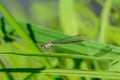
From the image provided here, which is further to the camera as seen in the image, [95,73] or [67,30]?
[67,30]

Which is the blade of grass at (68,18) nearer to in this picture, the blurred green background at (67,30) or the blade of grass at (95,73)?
the blurred green background at (67,30)

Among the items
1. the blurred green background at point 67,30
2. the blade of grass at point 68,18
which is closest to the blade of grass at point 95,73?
the blurred green background at point 67,30

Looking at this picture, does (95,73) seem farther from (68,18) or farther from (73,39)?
Result: (68,18)

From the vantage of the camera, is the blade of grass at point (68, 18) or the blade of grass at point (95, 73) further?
the blade of grass at point (68, 18)

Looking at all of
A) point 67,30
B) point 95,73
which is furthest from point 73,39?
point 67,30

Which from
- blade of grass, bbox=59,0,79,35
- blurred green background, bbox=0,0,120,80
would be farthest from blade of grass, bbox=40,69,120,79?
blade of grass, bbox=59,0,79,35

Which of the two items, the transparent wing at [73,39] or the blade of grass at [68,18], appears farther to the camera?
the blade of grass at [68,18]

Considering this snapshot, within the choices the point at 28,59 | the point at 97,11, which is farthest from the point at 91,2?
the point at 28,59

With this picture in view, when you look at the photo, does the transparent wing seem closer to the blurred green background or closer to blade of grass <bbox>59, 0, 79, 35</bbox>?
the blurred green background

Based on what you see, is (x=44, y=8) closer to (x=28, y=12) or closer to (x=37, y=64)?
(x=28, y=12)

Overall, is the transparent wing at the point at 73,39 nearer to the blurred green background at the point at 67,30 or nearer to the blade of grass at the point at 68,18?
the blurred green background at the point at 67,30

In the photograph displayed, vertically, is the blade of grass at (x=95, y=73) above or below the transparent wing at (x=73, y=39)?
below
